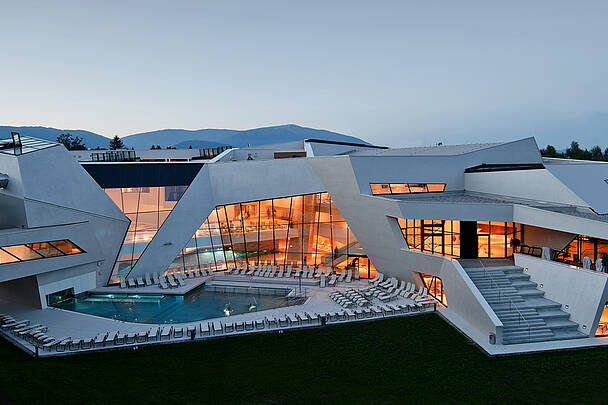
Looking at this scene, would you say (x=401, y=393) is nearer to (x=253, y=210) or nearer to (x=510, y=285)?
(x=510, y=285)

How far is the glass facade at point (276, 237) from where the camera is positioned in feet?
86.2

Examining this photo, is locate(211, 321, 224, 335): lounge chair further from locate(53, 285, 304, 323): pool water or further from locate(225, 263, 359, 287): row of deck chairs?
locate(225, 263, 359, 287): row of deck chairs

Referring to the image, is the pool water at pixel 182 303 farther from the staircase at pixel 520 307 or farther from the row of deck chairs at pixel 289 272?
the staircase at pixel 520 307

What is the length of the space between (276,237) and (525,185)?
48.8ft

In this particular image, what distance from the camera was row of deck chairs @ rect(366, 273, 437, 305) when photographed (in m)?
20.2

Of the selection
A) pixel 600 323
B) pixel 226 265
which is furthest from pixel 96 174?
pixel 600 323

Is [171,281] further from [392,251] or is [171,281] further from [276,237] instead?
[392,251]

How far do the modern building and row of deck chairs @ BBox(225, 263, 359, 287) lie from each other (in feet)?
1.51

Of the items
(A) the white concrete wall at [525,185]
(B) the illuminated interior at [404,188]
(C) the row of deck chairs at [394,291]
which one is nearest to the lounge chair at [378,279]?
(C) the row of deck chairs at [394,291]

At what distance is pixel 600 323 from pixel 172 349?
52.3 ft

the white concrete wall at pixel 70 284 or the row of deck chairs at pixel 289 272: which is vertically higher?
the white concrete wall at pixel 70 284

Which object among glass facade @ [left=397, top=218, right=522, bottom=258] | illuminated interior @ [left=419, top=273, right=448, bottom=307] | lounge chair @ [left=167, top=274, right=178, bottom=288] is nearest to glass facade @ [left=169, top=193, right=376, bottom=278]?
lounge chair @ [left=167, top=274, right=178, bottom=288]

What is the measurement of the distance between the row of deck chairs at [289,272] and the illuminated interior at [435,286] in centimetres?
494

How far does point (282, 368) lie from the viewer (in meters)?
13.6
